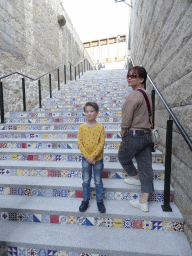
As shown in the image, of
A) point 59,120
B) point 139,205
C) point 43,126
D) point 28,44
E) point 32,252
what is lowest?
point 32,252

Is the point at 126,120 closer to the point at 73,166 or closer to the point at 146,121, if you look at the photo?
the point at 146,121

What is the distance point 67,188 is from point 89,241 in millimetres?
588

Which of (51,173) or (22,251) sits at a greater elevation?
(51,173)

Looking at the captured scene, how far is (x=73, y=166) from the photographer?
210cm

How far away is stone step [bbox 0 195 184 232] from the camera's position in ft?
4.89

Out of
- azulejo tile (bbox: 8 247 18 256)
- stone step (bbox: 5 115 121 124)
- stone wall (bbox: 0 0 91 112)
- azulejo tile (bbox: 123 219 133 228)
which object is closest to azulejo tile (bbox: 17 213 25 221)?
azulejo tile (bbox: 8 247 18 256)

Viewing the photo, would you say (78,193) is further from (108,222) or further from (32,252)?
(32,252)

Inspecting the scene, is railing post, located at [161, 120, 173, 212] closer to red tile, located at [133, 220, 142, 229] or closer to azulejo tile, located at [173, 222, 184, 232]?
azulejo tile, located at [173, 222, 184, 232]

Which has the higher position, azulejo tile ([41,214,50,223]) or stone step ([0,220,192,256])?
azulejo tile ([41,214,50,223])

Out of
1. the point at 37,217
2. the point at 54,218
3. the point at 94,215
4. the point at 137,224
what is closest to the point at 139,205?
the point at 137,224

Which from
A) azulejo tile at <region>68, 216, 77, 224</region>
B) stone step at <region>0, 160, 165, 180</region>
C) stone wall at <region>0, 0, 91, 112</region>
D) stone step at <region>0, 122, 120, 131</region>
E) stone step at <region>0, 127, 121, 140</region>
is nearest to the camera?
azulejo tile at <region>68, 216, 77, 224</region>

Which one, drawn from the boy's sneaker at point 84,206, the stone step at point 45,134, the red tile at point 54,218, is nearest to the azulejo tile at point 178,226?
the boy's sneaker at point 84,206

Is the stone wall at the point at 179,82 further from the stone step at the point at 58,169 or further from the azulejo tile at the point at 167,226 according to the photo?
the stone step at the point at 58,169

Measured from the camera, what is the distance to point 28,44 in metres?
4.94
